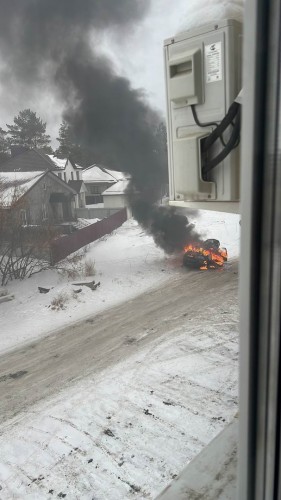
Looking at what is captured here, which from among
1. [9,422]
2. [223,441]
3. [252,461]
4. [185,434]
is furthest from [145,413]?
[252,461]

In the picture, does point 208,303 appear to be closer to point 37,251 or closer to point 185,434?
point 185,434

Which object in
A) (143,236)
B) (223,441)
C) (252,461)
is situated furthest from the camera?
(143,236)

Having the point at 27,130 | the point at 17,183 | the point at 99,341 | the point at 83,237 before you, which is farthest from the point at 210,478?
the point at 27,130

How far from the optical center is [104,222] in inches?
787

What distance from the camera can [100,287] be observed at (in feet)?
38.0

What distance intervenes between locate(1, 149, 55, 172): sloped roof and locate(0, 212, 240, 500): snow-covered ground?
18.8 meters

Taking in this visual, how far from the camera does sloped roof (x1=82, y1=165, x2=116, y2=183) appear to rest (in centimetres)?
3241

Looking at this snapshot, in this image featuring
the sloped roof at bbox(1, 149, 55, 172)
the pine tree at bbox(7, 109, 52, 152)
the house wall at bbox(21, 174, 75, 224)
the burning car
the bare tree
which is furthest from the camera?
the pine tree at bbox(7, 109, 52, 152)

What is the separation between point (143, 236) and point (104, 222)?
2.56m

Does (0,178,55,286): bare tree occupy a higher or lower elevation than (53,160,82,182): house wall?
Result: lower

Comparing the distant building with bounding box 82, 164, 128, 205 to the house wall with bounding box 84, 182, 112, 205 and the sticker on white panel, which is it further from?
the sticker on white panel

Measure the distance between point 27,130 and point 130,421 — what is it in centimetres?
3671

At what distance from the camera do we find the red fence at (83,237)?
1386 centimetres

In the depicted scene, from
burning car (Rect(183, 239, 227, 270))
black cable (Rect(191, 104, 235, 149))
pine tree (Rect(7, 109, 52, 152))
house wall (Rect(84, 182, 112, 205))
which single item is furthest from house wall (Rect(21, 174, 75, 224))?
black cable (Rect(191, 104, 235, 149))
